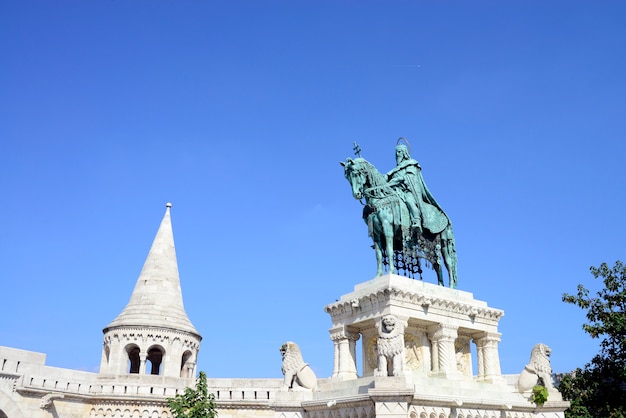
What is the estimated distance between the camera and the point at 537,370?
14977mm

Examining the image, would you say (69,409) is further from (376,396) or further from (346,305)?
(376,396)

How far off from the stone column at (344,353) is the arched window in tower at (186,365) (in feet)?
66.6

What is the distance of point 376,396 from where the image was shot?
12078 mm

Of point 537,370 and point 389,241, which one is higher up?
point 389,241

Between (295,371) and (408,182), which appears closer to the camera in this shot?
(295,371)

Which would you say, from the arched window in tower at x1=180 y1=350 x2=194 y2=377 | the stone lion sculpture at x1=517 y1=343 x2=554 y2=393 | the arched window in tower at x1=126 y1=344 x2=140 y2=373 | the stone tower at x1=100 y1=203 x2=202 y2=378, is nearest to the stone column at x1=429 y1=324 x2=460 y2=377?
the stone lion sculpture at x1=517 y1=343 x2=554 y2=393

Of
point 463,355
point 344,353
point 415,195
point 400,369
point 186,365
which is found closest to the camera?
point 400,369

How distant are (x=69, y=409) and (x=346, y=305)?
18045 millimetres

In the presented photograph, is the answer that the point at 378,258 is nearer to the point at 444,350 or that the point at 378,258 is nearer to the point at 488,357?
the point at 444,350

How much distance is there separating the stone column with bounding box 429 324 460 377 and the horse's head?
408 cm

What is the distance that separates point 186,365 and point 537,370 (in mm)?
23509

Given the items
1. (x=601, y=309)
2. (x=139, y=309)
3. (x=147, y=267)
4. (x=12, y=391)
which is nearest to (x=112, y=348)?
(x=139, y=309)

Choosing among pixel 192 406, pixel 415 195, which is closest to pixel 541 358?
pixel 415 195

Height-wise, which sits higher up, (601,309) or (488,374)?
(601,309)
